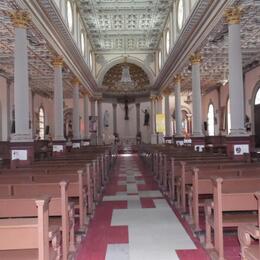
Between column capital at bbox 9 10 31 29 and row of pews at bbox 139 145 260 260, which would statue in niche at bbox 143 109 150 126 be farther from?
row of pews at bbox 139 145 260 260

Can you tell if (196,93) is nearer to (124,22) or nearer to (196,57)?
(196,57)

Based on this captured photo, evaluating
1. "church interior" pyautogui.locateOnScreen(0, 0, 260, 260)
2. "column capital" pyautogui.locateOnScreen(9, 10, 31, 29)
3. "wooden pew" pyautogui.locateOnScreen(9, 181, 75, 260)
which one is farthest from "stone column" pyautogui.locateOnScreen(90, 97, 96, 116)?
"wooden pew" pyautogui.locateOnScreen(9, 181, 75, 260)

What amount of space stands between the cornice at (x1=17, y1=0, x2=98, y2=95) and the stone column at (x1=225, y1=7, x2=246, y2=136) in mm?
5940

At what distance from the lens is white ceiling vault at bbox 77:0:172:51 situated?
2002 centimetres

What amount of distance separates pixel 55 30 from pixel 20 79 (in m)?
5.20

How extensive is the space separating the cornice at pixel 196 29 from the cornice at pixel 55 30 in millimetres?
5014

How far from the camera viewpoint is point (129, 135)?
36500 millimetres

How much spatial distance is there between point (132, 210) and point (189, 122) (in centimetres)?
3127

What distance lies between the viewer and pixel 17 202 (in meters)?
4.00

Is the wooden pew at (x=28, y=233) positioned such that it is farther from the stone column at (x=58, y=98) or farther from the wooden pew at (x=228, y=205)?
the stone column at (x=58, y=98)

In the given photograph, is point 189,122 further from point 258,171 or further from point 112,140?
point 258,171

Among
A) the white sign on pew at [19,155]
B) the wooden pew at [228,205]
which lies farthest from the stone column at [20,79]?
the wooden pew at [228,205]

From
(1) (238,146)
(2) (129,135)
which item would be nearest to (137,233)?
(1) (238,146)

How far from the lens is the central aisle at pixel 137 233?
15.8 feet
